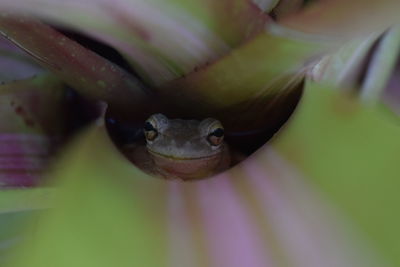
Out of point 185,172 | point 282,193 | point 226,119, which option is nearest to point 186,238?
point 282,193

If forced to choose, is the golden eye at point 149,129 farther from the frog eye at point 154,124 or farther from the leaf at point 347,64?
the leaf at point 347,64

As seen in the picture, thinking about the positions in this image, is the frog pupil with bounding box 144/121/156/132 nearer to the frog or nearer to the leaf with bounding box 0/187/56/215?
the frog

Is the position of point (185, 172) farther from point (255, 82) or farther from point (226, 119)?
point (255, 82)

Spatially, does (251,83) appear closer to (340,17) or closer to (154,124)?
(340,17)

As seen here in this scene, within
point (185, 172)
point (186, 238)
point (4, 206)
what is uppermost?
point (186, 238)

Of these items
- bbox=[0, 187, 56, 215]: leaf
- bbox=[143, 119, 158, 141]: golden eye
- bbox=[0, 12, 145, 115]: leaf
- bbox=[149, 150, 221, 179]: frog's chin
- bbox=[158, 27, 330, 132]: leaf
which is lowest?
bbox=[149, 150, 221, 179]: frog's chin

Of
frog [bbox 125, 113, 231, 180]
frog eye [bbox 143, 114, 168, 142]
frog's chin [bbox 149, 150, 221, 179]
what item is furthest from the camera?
frog's chin [bbox 149, 150, 221, 179]

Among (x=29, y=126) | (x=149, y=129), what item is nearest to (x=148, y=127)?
(x=149, y=129)

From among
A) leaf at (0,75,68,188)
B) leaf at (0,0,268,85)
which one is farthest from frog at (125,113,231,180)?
leaf at (0,0,268,85)
